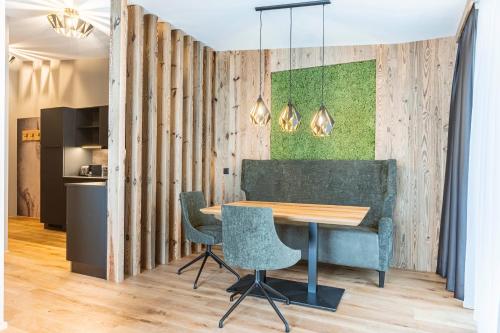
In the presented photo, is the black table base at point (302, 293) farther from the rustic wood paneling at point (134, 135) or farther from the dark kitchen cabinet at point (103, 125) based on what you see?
the dark kitchen cabinet at point (103, 125)

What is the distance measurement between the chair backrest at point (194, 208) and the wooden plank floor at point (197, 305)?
0.54m

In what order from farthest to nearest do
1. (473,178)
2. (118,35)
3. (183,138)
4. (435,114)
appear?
(183,138), (435,114), (118,35), (473,178)

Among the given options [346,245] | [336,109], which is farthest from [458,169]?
[336,109]

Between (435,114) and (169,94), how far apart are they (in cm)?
311

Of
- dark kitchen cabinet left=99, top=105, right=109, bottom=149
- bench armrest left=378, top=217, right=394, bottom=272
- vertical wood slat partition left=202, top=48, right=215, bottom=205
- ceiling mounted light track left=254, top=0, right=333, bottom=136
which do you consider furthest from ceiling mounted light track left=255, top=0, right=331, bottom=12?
dark kitchen cabinet left=99, top=105, right=109, bottom=149

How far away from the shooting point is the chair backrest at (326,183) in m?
3.99

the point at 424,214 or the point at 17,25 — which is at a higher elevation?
the point at 17,25

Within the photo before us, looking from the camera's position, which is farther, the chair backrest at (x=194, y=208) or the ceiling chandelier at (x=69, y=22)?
the ceiling chandelier at (x=69, y=22)

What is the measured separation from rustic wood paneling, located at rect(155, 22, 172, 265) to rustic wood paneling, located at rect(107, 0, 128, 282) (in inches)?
25.4

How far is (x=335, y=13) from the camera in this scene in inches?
141

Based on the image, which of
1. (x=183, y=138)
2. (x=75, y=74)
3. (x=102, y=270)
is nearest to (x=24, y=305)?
(x=102, y=270)

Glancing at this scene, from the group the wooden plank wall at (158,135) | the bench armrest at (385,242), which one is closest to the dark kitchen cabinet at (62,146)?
the wooden plank wall at (158,135)

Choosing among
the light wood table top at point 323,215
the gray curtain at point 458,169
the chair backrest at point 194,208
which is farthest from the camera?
the chair backrest at point 194,208

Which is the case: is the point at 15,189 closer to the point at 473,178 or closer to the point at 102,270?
the point at 102,270
